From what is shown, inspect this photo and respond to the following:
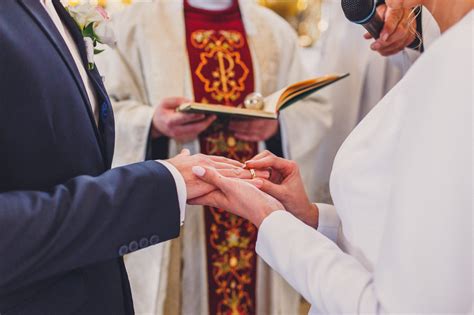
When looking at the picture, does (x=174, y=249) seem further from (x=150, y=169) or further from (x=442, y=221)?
(x=442, y=221)

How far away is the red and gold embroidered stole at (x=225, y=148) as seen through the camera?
6.89 feet

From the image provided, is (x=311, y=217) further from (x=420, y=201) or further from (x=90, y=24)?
(x=90, y=24)

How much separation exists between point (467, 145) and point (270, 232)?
0.42 meters

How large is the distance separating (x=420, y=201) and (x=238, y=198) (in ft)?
1.46

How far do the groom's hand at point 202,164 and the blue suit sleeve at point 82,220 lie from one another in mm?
63

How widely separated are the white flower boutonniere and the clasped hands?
1.08 ft

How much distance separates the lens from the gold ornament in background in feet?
13.1

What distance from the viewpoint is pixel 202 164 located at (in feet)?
3.81

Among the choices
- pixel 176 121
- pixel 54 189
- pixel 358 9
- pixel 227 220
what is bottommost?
pixel 227 220

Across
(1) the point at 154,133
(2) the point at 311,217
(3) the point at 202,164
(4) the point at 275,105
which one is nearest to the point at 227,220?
(1) the point at 154,133

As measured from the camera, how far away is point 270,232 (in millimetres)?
1037

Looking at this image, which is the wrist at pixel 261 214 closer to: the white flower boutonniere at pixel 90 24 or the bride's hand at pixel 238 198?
the bride's hand at pixel 238 198

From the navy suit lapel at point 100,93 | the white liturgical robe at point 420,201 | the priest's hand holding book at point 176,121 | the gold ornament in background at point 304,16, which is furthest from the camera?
the gold ornament in background at point 304,16

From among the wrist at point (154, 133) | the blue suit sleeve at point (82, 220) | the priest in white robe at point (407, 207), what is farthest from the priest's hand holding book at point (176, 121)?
the priest in white robe at point (407, 207)
